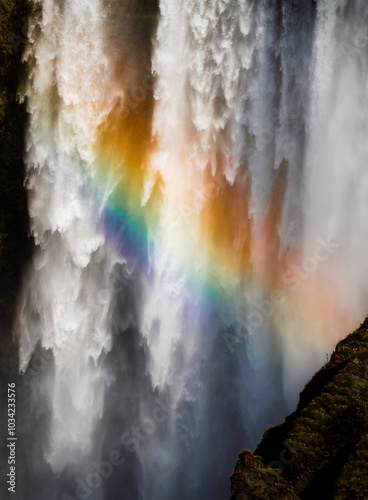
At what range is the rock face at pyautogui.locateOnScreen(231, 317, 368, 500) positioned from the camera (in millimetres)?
4730

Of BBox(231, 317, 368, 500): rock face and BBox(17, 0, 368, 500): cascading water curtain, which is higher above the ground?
BBox(17, 0, 368, 500): cascading water curtain

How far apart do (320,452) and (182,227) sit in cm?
976

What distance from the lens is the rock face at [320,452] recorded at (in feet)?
15.5

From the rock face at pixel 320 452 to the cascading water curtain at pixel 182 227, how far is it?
298 inches

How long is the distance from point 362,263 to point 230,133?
211 inches

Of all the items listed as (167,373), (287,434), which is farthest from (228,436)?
(287,434)

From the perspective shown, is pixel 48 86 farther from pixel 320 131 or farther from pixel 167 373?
pixel 167 373

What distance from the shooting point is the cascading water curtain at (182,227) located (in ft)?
42.0

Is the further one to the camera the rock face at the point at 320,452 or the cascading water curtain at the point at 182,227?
the cascading water curtain at the point at 182,227

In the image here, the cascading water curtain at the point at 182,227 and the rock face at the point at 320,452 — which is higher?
the cascading water curtain at the point at 182,227

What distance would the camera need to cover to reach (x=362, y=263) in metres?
12.5

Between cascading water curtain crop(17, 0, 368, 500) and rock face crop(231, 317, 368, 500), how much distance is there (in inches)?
298

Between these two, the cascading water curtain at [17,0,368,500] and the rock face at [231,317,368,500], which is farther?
the cascading water curtain at [17,0,368,500]

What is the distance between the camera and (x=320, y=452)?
4.99m
